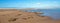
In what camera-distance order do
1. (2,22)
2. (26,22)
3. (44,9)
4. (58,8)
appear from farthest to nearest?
1. (44,9)
2. (58,8)
3. (26,22)
4. (2,22)

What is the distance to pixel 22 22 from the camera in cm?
354

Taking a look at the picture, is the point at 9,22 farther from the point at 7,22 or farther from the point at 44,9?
the point at 44,9

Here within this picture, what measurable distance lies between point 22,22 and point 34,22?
441mm

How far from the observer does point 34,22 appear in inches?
141

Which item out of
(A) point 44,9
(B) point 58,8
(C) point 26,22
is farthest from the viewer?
(A) point 44,9

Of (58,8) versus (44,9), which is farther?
(44,9)

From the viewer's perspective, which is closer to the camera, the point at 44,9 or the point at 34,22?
the point at 34,22

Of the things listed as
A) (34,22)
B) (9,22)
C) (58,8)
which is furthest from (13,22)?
(58,8)

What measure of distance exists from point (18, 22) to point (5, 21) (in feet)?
1.55

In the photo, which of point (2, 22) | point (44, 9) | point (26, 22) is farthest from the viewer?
point (44, 9)

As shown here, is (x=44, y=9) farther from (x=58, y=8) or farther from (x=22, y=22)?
(x=22, y=22)

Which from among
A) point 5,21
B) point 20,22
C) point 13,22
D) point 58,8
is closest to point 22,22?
point 20,22

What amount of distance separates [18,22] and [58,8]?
387 cm

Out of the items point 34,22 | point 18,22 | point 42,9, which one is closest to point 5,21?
point 18,22
